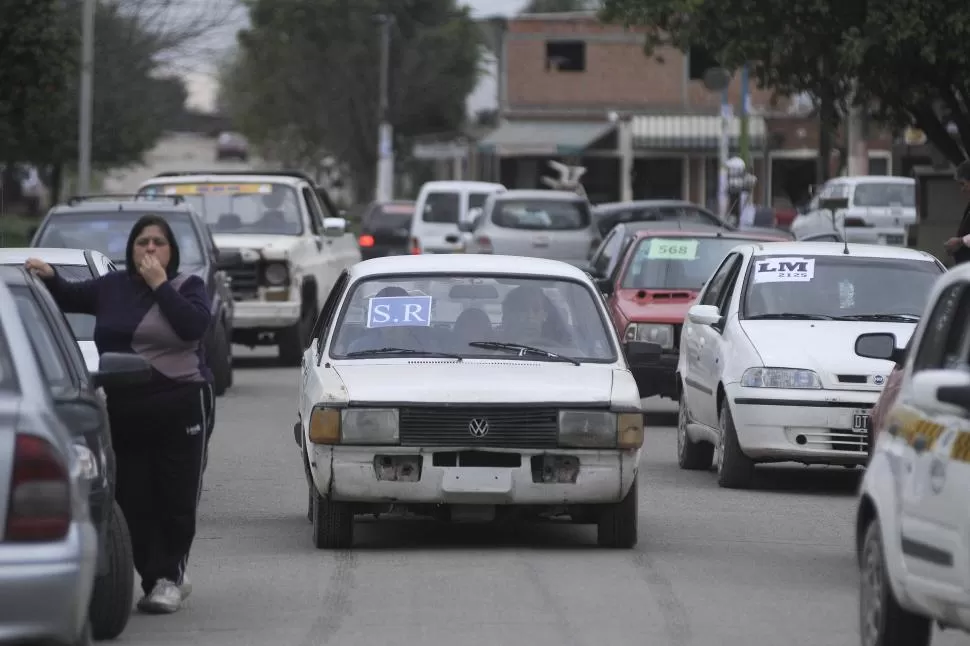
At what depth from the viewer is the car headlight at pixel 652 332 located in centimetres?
1698

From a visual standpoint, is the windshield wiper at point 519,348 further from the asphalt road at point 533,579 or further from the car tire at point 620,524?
the asphalt road at point 533,579

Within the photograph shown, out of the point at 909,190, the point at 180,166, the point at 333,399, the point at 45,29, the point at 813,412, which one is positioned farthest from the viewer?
the point at 180,166

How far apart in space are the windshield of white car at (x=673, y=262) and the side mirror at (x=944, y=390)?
11.2 metres

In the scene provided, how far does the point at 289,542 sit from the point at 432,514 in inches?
34.9

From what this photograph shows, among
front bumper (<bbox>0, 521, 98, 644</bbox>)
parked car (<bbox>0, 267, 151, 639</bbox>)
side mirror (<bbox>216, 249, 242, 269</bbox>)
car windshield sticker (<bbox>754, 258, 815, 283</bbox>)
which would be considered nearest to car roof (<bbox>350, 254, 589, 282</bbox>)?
car windshield sticker (<bbox>754, 258, 815, 283</bbox>)

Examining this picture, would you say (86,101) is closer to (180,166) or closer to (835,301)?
(835,301)

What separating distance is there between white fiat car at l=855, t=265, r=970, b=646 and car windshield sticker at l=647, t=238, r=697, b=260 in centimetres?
1037

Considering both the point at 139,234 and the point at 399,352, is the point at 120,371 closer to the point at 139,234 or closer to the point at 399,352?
the point at 139,234

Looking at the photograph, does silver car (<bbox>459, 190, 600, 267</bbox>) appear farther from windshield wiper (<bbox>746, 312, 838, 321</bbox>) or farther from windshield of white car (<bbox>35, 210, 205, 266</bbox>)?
windshield wiper (<bbox>746, 312, 838, 321</bbox>)

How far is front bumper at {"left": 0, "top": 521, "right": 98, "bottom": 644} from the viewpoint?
19.6ft

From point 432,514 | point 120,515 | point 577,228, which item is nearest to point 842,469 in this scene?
point 432,514

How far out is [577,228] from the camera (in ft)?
99.5

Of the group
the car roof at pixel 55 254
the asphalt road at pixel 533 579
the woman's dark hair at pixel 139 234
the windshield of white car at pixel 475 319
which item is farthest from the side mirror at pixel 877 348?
the car roof at pixel 55 254

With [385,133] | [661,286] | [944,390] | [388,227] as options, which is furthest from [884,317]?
[385,133]
